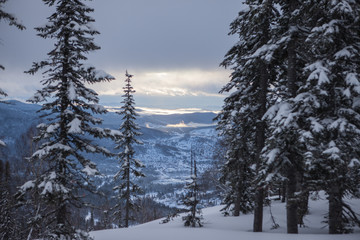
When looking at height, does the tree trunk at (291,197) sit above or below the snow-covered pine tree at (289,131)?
below

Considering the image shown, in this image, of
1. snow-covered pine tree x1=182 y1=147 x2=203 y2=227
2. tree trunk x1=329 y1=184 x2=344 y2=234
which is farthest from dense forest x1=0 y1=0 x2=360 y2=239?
snow-covered pine tree x1=182 y1=147 x2=203 y2=227

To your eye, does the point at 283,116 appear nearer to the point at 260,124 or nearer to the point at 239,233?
the point at 260,124

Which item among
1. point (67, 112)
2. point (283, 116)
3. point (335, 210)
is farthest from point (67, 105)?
point (335, 210)

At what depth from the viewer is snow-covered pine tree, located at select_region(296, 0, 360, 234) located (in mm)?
7449

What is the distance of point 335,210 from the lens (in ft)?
29.6

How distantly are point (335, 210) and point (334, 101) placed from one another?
4.55 m

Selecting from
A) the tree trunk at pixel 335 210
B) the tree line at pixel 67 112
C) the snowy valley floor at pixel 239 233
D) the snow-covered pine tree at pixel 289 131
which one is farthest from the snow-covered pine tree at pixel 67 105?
the tree trunk at pixel 335 210

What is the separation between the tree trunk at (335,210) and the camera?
8.70 m

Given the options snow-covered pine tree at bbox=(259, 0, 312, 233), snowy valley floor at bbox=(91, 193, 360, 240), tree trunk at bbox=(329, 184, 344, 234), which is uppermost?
snow-covered pine tree at bbox=(259, 0, 312, 233)

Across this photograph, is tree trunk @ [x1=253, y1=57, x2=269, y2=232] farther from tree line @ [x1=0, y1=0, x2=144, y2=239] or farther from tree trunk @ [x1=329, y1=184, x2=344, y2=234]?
tree line @ [x1=0, y1=0, x2=144, y2=239]

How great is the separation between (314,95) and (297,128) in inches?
52.7

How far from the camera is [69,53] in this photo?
32.2ft

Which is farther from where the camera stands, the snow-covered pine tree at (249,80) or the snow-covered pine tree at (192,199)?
the snow-covered pine tree at (192,199)

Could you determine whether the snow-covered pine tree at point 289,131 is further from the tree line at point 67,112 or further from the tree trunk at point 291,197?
the tree line at point 67,112
